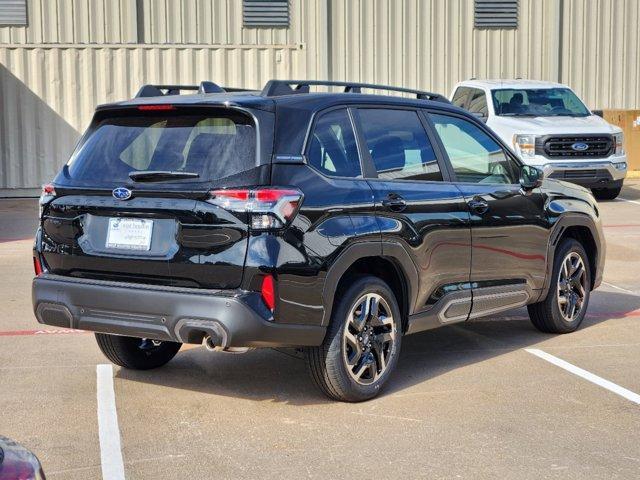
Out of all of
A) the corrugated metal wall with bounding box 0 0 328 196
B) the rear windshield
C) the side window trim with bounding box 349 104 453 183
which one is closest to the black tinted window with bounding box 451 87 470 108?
the corrugated metal wall with bounding box 0 0 328 196

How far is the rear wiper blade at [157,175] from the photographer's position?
591 centimetres

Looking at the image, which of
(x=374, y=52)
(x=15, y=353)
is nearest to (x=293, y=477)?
(x=15, y=353)

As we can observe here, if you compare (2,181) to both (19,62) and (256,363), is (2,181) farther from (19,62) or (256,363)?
(256,363)

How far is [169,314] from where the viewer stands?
226 inches

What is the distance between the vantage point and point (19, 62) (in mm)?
20234

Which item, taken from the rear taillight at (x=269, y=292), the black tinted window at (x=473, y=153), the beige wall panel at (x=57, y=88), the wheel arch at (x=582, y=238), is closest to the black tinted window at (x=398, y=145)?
the black tinted window at (x=473, y=153)

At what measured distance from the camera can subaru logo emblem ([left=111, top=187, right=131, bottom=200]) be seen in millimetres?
5965

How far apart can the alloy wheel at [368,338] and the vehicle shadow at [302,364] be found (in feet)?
0.88

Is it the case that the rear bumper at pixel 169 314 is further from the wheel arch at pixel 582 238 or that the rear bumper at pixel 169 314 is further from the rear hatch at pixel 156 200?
the wheel arch at pixel 582 238

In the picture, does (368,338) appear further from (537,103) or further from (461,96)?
(461,96)

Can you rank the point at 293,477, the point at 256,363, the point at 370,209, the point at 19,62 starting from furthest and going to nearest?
the point at 19,62 → the point at 256,363 → the point at 370,209 → the point at 293,477

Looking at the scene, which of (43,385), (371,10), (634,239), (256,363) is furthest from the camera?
(371,10)

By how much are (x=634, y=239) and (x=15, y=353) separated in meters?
8.81

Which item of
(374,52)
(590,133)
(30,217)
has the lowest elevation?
(30,217)
